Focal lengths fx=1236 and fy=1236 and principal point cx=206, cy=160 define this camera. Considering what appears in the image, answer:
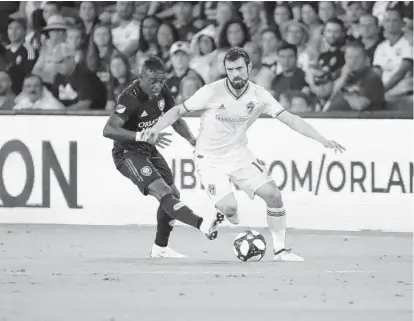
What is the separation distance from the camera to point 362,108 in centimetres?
1502

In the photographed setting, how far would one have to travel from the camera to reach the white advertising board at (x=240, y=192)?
14.2 metres

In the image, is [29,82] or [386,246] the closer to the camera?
[386,246]

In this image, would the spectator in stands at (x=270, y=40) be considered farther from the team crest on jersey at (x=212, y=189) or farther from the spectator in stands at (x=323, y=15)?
the team crest on jersey at (x=212, y=189)

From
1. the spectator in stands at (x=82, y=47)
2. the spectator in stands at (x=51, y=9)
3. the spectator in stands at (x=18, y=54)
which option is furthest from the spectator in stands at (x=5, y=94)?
the spectator in stands at (x=51, y=9)

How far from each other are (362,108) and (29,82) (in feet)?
14.2

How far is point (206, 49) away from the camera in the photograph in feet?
52.5

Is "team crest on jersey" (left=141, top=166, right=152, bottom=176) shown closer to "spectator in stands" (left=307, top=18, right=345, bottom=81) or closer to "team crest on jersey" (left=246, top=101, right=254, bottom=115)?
"team crest on jersey" (left=246, top=101, right=254, bottom=115)

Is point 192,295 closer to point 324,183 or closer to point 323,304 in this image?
point 323,304

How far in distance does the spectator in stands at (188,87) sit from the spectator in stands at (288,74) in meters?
1.01

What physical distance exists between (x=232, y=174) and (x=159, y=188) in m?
0.74

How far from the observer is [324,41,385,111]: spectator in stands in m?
14.9

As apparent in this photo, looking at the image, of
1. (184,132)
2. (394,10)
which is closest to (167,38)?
(394,10)

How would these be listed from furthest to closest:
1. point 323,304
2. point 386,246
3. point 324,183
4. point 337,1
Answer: point 337,1, point 324,183, point 386,246, point 323,304

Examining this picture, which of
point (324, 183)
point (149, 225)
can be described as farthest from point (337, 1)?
point (149, 225)
